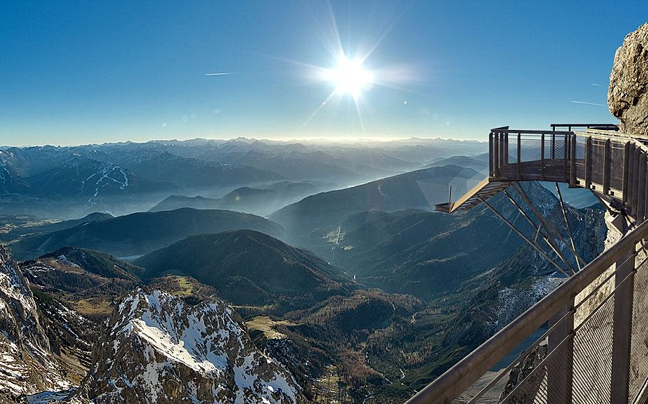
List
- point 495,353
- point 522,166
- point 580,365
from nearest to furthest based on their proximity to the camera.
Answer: point 495,353 < point 580,365 < point 522,166

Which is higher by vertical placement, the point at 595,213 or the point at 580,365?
the point at 580,365

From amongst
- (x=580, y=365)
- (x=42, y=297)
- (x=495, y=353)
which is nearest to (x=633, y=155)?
(x=580, y=365)

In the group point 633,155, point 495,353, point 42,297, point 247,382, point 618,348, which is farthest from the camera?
point 42,297

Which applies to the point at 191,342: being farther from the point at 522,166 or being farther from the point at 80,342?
the point at 522,166

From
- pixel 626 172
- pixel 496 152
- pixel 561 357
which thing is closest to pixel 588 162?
pixel 626 172

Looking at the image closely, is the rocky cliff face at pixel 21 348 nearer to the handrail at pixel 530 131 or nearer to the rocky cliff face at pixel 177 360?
the rocky cliff face at pixel 177 360

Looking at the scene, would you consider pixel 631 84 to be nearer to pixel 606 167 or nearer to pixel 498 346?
pixel 606 167

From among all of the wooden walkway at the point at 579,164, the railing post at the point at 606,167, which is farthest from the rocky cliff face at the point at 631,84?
the railing post at the point at 606,167
